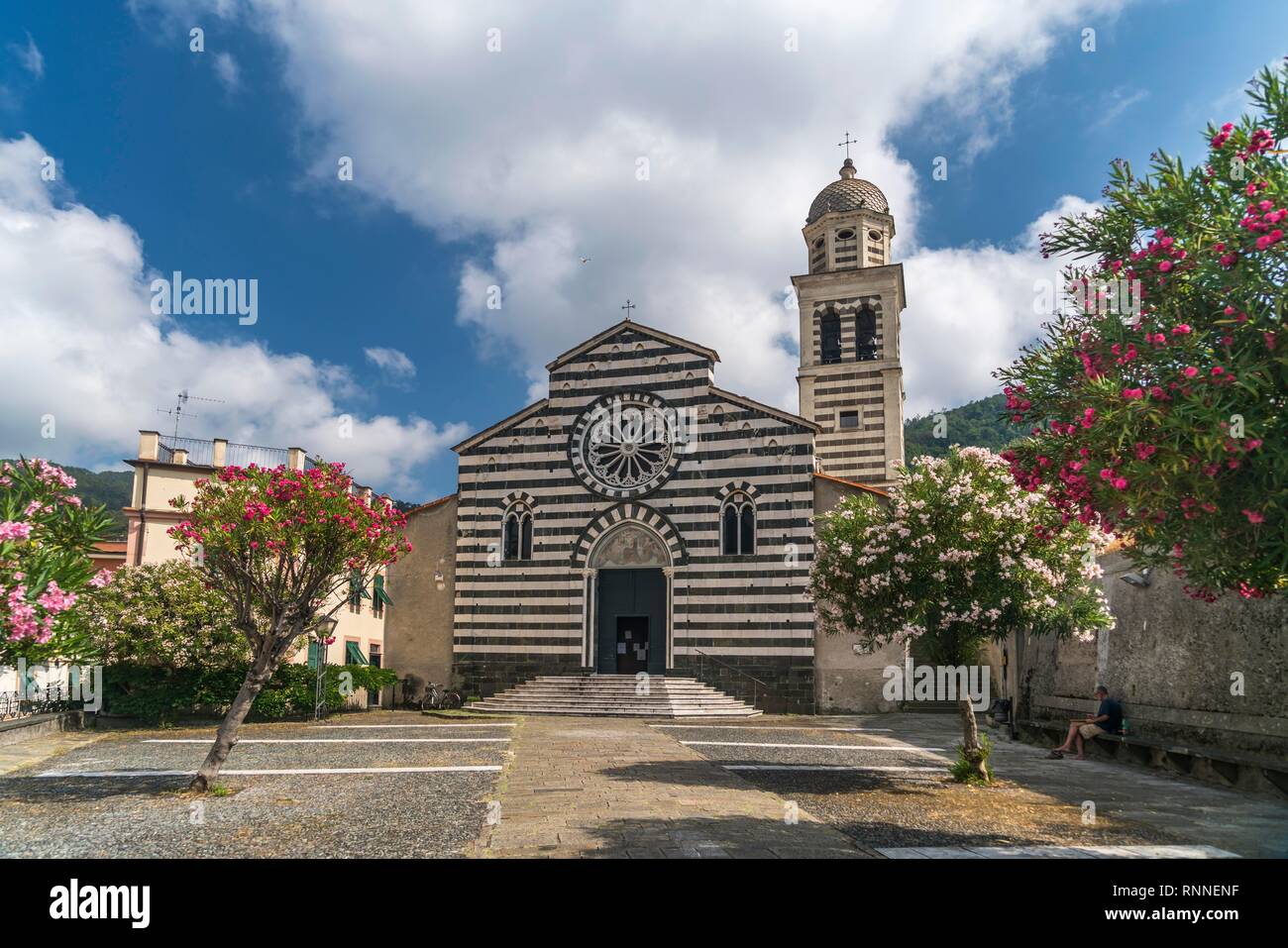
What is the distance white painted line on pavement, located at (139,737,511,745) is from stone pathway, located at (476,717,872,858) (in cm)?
316

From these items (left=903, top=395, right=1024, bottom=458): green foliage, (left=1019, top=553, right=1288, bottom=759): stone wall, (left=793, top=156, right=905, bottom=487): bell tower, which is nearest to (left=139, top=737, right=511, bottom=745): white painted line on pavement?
(left=1019, top=553, right=1288, bottom=759): stone wall

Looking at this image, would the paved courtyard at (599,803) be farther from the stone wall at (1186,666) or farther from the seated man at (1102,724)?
the stone wall at (1186,666)

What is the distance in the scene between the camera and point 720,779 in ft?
40.8

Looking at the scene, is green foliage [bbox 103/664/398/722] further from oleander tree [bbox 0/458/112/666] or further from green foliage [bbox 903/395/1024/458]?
green foliage [bbox 903/395/1024/458]

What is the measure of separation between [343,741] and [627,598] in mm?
11534

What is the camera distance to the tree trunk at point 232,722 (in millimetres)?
11422

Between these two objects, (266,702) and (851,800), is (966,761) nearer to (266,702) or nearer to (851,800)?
(851,800)

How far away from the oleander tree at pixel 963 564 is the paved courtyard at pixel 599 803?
7.02ft

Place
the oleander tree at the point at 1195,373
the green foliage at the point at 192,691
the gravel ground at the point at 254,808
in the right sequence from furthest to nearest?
1. the green foliage at the point at 192,691
2. the gravel ground at the point at 254,808
3. the oleander tree at the point at 1195,373

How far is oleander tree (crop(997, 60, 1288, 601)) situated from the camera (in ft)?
21.2

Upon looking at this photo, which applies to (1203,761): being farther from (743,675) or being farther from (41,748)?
(41,748)

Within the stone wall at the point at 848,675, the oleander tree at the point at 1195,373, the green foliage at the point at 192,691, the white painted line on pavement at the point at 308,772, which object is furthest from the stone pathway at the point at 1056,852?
the green foliage at the point at 192,691

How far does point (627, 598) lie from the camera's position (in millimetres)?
27844
